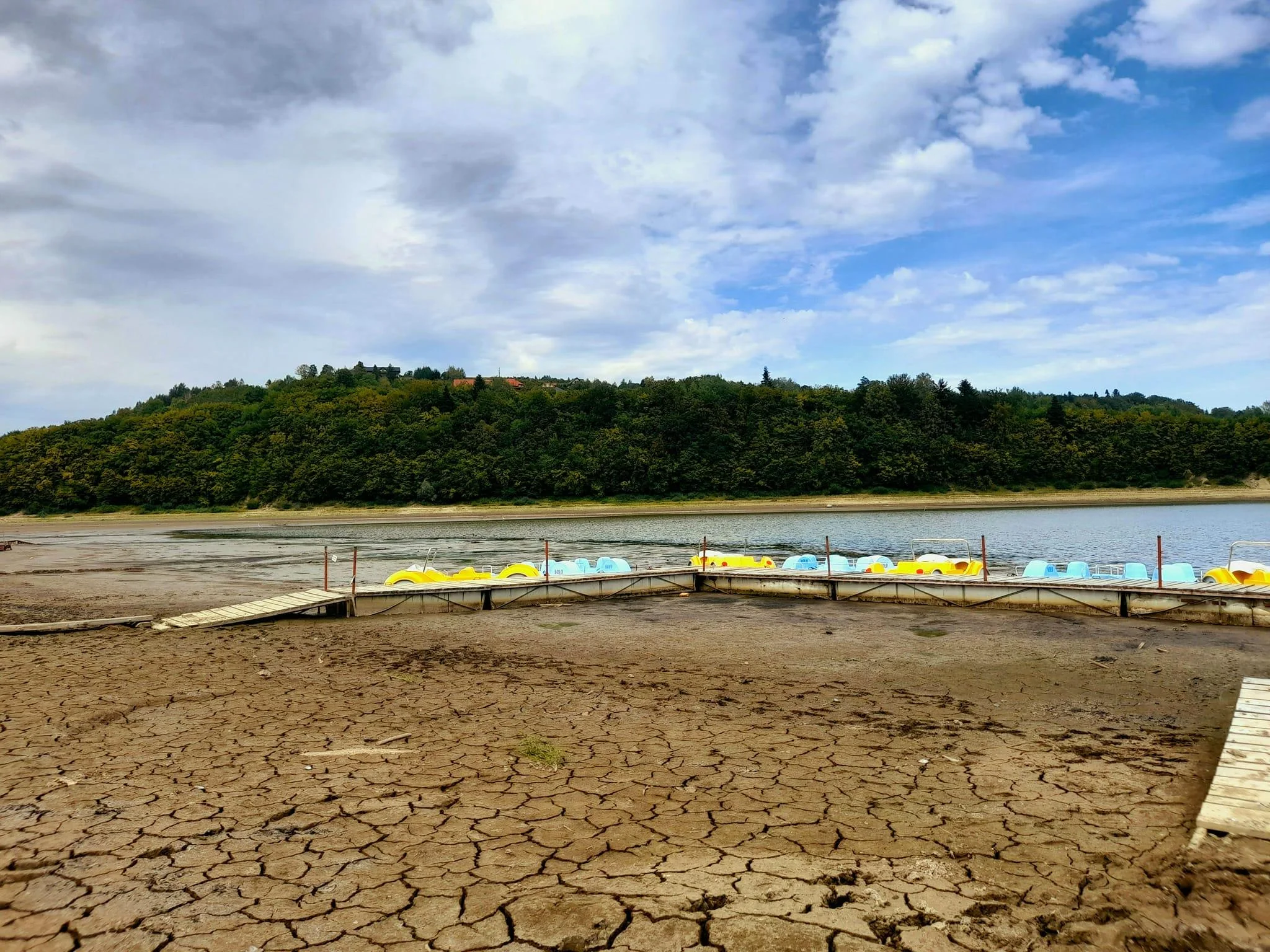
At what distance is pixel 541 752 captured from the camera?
6707mm

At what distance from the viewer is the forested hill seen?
82.3 meters

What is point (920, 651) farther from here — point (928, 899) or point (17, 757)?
point (17, 757)

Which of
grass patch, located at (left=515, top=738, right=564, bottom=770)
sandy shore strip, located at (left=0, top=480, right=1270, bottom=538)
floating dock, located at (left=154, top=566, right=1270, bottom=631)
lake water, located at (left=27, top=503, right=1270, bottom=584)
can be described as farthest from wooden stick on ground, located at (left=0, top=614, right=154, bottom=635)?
sandy shore strip, located at (left=0, top=480, right=1270, bottom=538)

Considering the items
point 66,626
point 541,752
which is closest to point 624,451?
point 66,626

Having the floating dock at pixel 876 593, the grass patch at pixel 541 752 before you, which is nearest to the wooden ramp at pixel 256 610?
the floating dock at pixel 876 593

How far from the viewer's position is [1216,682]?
956cm

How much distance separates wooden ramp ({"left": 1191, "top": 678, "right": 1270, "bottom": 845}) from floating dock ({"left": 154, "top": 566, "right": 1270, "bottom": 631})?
905 centimetres

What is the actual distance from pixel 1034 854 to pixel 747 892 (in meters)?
1.78

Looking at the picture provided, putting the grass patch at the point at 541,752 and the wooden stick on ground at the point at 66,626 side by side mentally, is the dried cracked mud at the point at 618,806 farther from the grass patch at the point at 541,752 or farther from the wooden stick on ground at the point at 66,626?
the wooden stick on ground at the point at 66,626

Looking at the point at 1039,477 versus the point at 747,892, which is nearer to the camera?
the point at 747,892

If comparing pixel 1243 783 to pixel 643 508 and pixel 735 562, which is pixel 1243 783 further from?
pixel 643 508

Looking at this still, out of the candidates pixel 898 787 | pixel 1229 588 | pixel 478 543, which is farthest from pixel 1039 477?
pixel 898 787

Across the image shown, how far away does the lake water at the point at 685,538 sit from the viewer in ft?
107

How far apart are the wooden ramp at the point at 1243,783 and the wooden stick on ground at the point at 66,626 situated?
15.1 metres
